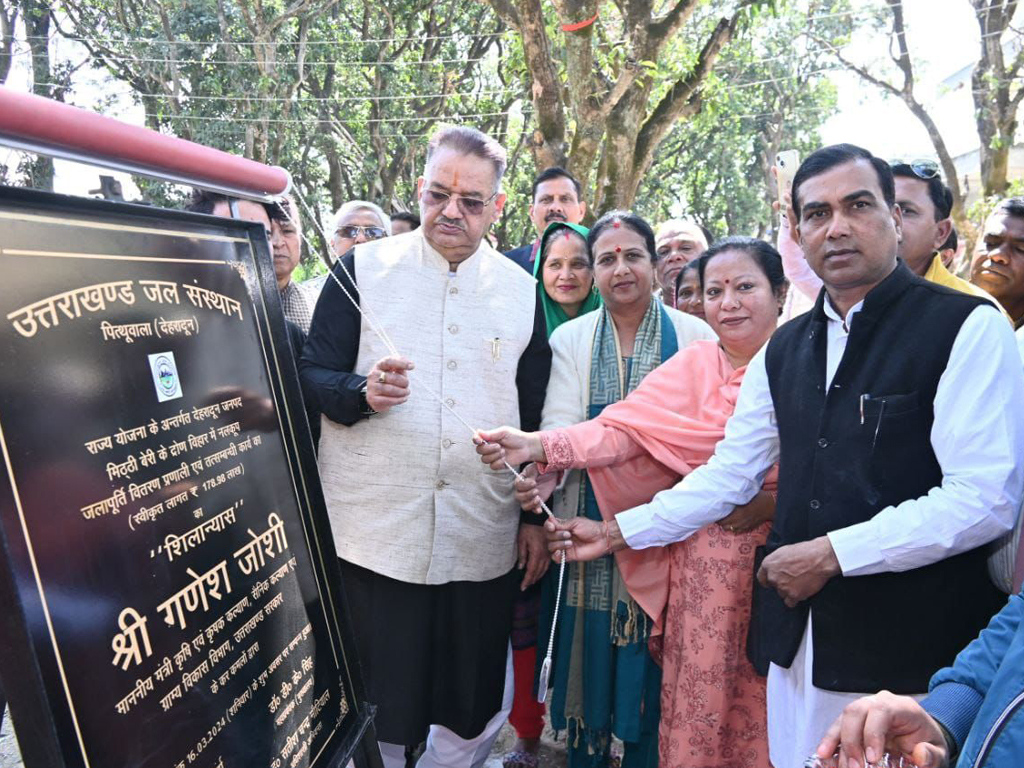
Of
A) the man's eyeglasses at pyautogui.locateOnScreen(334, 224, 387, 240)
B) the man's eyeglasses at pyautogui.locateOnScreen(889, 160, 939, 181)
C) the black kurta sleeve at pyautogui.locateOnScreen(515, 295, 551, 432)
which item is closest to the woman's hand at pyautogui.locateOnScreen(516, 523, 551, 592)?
the black kurta sleeve at pyautogui.locateOnScreen(515, 295, 551, 432)

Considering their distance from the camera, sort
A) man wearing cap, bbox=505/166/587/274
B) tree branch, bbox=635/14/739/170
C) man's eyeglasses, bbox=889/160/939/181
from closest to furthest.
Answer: man's eyeglasses, bbox=889/160/939/181 → man wearing cap, bbox=505/166/587/274 → tree branch, bbox=635/14/739/170

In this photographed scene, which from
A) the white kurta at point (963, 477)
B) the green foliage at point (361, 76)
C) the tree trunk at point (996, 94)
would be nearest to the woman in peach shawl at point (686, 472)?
the white kurta at point (963, 477)

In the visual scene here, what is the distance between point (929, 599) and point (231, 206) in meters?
1.98

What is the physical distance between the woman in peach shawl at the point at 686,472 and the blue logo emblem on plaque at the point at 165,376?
4.09ft

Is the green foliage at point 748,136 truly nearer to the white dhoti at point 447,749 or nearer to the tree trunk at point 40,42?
the tree trunk at point 40,42

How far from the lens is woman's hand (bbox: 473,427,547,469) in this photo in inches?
97.5

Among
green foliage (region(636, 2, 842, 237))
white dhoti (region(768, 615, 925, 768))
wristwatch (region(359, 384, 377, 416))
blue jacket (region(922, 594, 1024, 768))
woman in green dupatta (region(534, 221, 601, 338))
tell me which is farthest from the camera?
green foliage (region(636, 2, 842, 237))

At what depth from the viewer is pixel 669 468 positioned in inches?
111

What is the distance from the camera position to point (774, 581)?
2121 millimetres

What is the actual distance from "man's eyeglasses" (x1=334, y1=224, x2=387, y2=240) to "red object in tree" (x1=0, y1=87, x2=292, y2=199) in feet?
9.89

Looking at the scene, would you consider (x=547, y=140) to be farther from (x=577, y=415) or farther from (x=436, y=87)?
(x=436, y=87)

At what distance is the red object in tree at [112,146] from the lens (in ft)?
3.53

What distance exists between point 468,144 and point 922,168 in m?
1.69

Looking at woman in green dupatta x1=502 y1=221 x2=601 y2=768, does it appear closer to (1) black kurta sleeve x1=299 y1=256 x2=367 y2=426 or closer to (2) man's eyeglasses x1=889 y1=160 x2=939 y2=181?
(1) black kurta sleeve x1=299 y1=256 x2=367 y2=426
